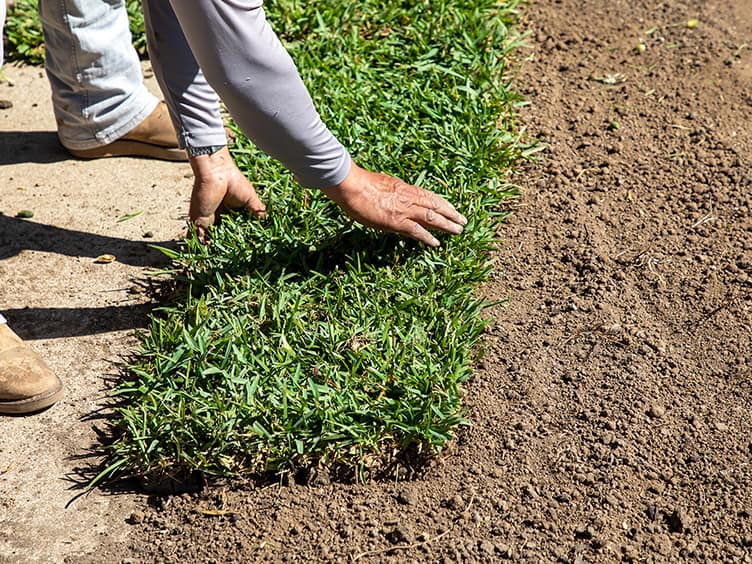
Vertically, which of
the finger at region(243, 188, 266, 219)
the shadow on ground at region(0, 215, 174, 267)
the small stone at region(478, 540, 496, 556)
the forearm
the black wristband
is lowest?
the shadow on ground at region(0, 215, 174, 267)

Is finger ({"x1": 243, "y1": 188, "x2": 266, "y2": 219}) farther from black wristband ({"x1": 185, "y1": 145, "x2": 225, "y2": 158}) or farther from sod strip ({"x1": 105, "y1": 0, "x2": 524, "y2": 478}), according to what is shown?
black wristband ({"x1": 185, "y1": 145, "x2": 225, "y2": 158})

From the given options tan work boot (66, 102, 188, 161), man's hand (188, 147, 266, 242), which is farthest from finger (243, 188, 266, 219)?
tan work boot (66, 102, 188, 161)

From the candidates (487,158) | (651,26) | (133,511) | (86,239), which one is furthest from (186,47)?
(651,26)

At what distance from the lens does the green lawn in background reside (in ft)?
9.02

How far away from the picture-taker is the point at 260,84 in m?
2.54

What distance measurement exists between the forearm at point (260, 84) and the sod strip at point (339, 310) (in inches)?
20.1

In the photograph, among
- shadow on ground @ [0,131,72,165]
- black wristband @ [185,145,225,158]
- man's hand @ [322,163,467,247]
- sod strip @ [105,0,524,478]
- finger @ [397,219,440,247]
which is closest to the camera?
sod strip @ [105,0,524,478]

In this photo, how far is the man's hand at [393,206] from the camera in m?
2.90

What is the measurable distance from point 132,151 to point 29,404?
142cm

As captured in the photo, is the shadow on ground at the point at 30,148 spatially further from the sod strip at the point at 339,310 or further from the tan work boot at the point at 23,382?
the tan work boot at the point at 23,382

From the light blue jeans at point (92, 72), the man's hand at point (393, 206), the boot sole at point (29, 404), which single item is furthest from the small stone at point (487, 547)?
the light blue jeans at point (92, 72)

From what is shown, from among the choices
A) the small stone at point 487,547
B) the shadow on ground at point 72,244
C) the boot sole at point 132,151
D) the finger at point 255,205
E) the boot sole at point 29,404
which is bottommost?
the boot sole at point 29,404

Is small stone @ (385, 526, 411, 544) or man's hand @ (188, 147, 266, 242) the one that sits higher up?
man's hand @ (188, 147, 266, 242)

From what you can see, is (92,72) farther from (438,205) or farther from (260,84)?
(438,205)
